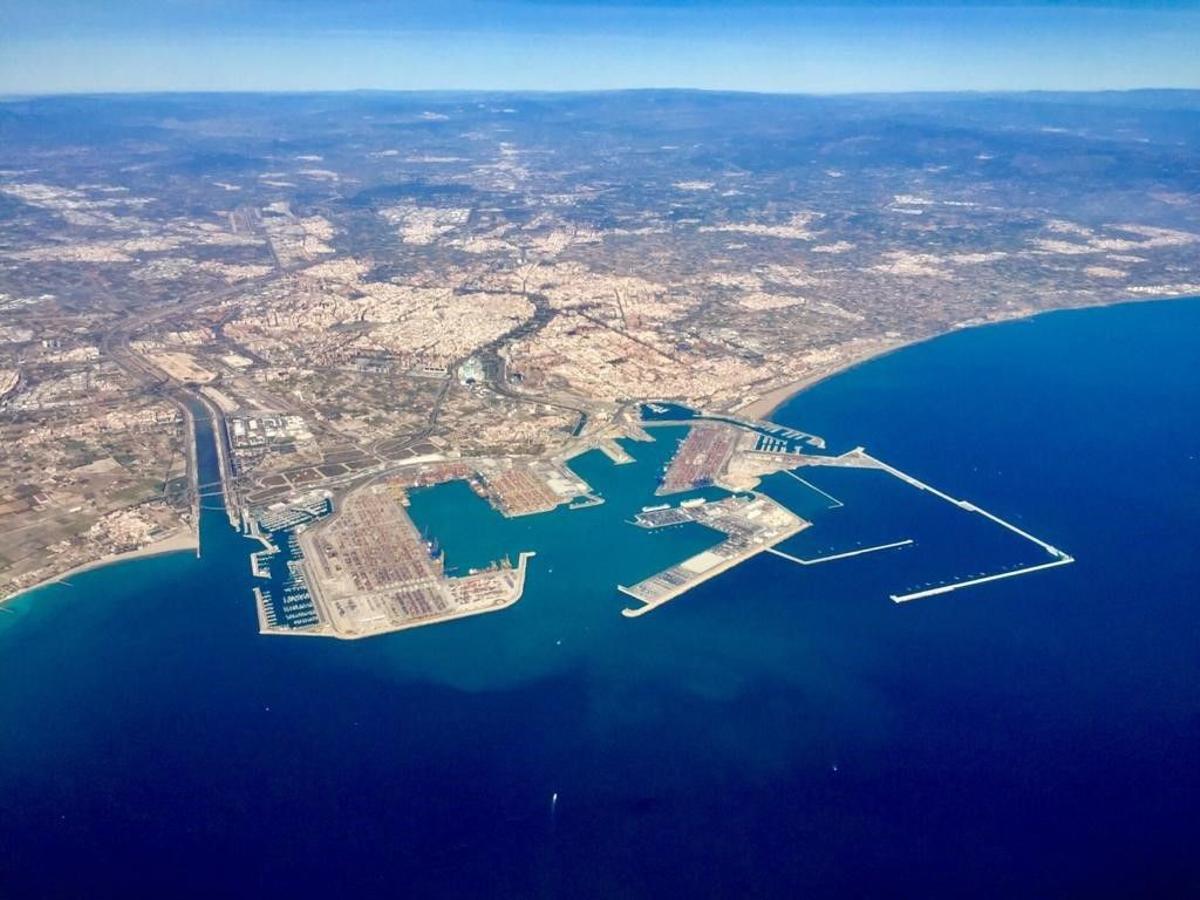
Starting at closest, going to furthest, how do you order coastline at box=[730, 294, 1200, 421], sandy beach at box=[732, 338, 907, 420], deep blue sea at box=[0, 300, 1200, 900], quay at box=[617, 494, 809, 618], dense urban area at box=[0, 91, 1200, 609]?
deep blue sea at box=[0, 300, 1200, 900] → quay at box=[617, 494, 809, 618] → dense urban area at box=[0, 91, 1200, 609] → sandy beach at box=[732, 338, 907, 420] → coastline at box=[730, 294, 1200, 421]

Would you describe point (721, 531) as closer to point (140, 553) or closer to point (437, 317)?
point (140, 553)

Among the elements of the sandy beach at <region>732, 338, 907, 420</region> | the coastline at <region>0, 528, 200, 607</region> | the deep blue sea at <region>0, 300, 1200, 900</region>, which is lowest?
the deep blue sea at <region>0, 300, 1200, 900</region>

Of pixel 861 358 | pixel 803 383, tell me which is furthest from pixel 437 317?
pixel 861 358

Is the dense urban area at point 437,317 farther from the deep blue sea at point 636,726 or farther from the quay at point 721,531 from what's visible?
the deep blue sea at point 636,726

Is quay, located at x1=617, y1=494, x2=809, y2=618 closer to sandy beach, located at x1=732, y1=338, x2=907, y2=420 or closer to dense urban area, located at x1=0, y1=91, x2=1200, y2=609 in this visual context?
dense urban area, located at x1=0, y1=91, x2=1200, y2=609

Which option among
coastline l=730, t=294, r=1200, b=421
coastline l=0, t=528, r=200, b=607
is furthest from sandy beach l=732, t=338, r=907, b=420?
coastline l=0, t=528, r=200, b=607

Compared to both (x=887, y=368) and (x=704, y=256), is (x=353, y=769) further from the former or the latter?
(x=704, y=256)
